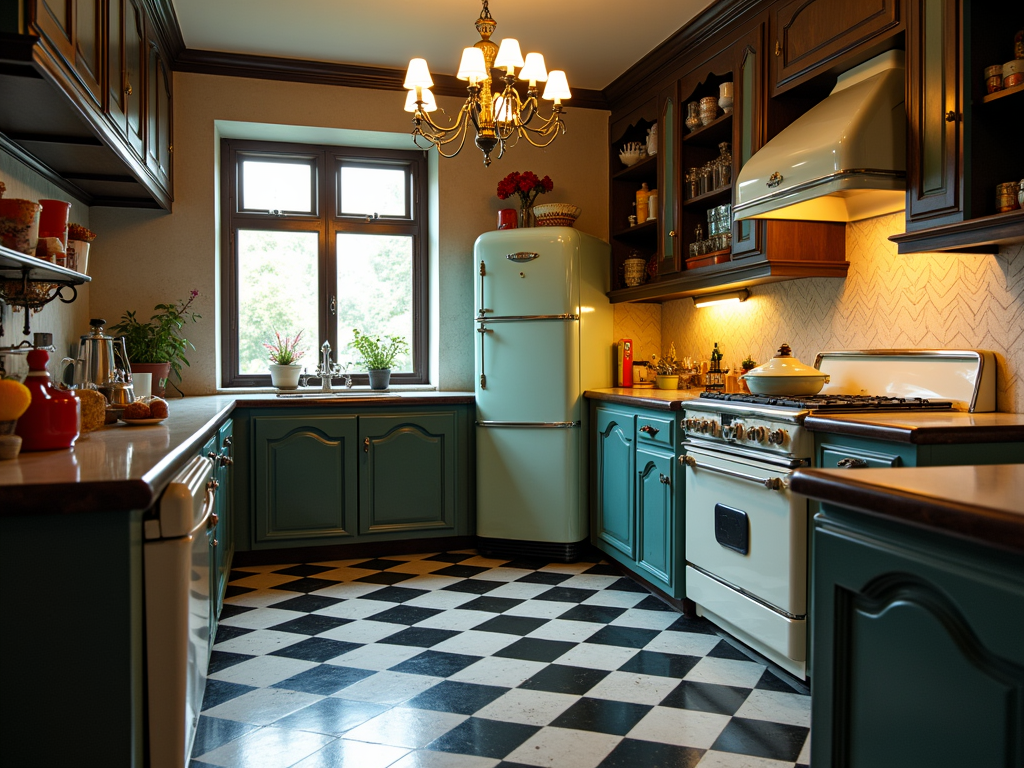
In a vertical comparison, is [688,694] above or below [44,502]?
below

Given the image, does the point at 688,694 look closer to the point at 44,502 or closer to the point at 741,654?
the point at 741,654

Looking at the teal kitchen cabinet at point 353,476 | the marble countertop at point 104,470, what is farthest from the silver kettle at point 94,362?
the teal kitchen cabinet at point 353,476

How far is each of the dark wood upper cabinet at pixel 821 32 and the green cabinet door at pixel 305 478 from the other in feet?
8.55

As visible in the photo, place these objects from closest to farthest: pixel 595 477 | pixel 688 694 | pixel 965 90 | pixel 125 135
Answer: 1. pixel 965 90
2. pixel 688 694
3. pixel 125 135
4. pixel 595 477

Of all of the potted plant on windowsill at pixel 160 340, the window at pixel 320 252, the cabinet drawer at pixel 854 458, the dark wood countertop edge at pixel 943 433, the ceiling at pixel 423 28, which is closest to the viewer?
the dark wood countertop edge at pixel 943 433

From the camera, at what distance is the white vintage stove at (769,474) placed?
241cm

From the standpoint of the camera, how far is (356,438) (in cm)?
403

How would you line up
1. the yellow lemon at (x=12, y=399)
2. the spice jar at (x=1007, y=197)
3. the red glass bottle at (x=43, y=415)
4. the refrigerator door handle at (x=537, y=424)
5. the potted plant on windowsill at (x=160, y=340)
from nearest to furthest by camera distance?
the yellow lemon at (x=12, y=399), the red glass bottle at (x=43, y=415), the spice jar at (x=1007, y=197), the potted plant on windowsill at (x=160, y=340), the refrigerator door handle at (x=537, y=424)

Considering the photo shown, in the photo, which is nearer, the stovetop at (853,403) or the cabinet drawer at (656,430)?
the stovetop at (853,403)

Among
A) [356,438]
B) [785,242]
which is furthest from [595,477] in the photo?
[785,242]

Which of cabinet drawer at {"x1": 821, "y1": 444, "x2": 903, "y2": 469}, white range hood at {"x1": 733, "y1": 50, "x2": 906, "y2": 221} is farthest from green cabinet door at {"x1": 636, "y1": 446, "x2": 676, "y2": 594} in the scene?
white range hood at {"x1": 733, "y1": 50, "x2": 906, "y2": 221}

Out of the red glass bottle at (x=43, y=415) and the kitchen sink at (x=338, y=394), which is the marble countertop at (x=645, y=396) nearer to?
the kitchen sink at (x=338, y=394)

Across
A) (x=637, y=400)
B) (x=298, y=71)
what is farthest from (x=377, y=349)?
(x=637, y=400)

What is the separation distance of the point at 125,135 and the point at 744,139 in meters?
2.40
